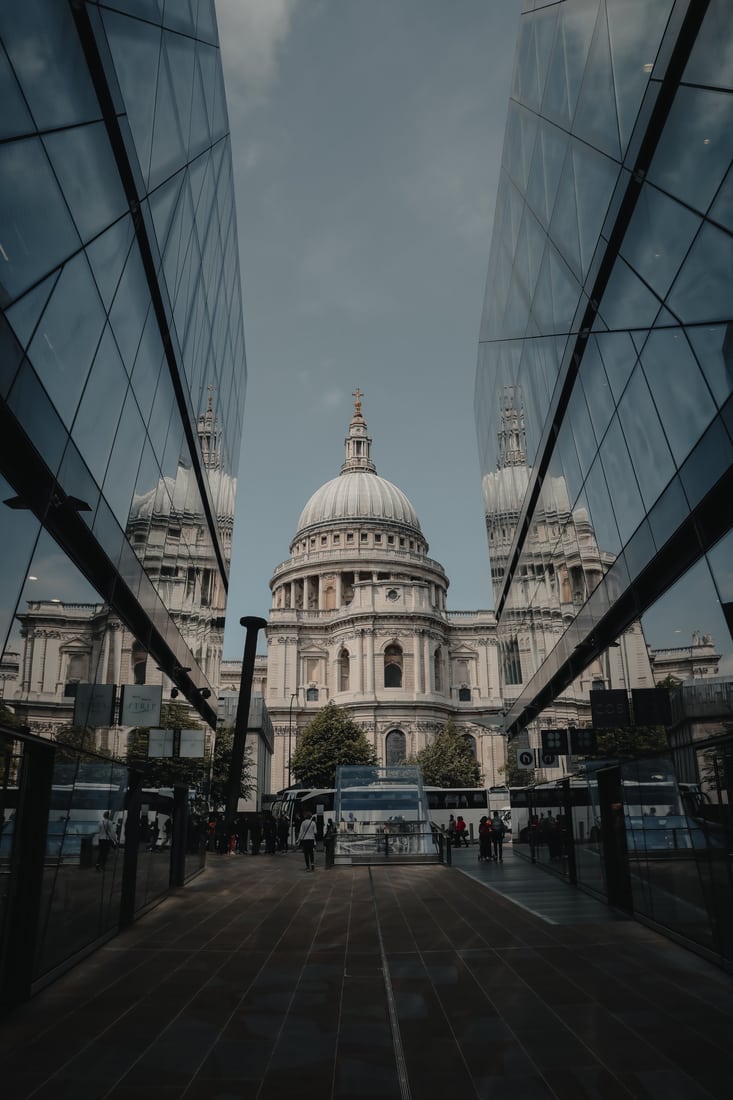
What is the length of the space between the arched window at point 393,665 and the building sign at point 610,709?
67874 mm

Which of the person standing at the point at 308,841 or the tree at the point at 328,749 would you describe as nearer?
the person standing at the point at 308,841

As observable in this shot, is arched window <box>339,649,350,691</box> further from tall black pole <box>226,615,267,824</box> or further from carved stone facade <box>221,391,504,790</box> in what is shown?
tall black pole <box>226,615,267,824</box>

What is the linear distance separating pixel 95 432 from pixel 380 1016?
8.24 metres

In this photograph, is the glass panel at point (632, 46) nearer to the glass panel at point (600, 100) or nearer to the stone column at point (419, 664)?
the glass panel at point (600, 100)

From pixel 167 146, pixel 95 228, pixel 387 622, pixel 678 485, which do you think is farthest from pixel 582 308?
pixel 387 622

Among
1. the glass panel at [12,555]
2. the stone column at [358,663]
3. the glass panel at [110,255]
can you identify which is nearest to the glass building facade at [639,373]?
the glass panel at [110,255]

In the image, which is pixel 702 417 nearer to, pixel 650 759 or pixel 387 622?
pixel 650 759

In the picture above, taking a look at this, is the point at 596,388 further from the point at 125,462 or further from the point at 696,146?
the point at 125,462

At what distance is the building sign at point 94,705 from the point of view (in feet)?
36.7

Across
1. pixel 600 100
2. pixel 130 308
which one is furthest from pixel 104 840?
pixel 600 100

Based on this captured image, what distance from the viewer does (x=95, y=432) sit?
1155 cm

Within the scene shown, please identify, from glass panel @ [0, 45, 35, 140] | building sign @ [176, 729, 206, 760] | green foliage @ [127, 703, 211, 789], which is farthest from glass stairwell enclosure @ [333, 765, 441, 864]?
glass panel @ [0, 45, 35, 140]

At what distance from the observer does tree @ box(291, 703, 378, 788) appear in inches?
2692

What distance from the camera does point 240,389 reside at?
30172mm
